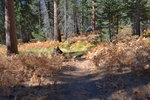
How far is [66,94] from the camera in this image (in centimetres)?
585

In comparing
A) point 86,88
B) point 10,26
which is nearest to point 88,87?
point 86,88

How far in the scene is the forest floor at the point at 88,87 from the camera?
5.62 meters

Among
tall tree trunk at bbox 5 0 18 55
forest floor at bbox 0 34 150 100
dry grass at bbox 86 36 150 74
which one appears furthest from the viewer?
tall tree trunk at bbox 5 0 18 55

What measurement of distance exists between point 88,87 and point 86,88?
0.32 feet

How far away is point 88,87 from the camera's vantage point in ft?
20.9

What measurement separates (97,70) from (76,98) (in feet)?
7.88

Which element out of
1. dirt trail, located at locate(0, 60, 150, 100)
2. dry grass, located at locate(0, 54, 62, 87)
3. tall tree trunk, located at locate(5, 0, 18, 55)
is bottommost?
dirt trail, located at locate(0, 60, 150, 100)

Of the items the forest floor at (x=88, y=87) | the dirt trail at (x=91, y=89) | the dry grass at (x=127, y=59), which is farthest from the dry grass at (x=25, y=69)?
the dry grass at (x=127, y=59)

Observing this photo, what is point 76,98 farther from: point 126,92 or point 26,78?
point 26,78

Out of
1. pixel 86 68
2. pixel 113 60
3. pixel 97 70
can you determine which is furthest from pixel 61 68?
pixel 113 60

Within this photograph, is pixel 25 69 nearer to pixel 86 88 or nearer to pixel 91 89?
pixel 86 88

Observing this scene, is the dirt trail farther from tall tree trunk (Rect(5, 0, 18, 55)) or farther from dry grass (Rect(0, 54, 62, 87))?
tall tree trunk (Rect(5, 0, 18, 55))

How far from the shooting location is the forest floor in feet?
18.5

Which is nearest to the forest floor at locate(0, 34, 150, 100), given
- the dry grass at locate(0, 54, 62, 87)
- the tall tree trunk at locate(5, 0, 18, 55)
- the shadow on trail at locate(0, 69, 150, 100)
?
the shadow on trail at locate(0, 69, 150, 100)
